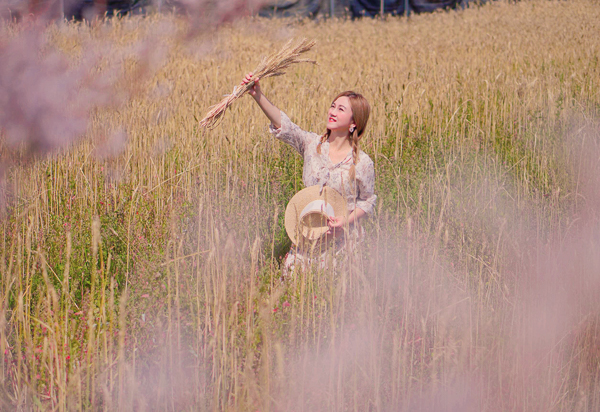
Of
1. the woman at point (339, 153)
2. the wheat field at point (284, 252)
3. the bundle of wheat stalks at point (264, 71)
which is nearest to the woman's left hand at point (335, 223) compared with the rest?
the woman at point (339, 153)

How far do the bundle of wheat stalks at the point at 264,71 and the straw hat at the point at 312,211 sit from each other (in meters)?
0.45

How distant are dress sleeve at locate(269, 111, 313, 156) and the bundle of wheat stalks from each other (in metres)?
0.19

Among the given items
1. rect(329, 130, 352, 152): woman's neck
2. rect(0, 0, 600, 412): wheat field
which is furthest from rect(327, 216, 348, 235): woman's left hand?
rect(329, 130, 352, 152): woman's neck

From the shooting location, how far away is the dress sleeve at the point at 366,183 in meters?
2.40

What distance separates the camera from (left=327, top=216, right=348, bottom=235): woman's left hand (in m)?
2.17

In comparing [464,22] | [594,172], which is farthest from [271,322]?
[464,22]

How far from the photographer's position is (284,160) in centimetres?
303

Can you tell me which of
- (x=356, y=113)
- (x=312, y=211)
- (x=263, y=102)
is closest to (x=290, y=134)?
(x=263, y=102)

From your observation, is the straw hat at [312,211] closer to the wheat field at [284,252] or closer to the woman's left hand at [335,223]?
the woman's left hand at [335,223]

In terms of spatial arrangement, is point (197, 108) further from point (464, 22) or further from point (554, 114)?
point (464, 22)

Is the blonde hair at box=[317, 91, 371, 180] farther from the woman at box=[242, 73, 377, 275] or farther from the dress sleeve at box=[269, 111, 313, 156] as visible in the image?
the dress sleeve at box=[269, 111, 313, 156]

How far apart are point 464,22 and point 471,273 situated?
9.62m

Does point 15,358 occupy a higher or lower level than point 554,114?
lower

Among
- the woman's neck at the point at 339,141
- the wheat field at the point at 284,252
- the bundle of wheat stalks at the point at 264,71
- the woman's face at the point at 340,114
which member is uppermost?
the bundle of wheat stalks at the point at 264,71
